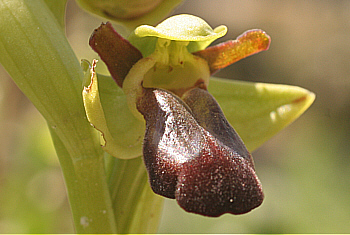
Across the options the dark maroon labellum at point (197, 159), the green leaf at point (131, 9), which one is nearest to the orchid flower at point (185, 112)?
the dark maroon labellum at point (197, 159)

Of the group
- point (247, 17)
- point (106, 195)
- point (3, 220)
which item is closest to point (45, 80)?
point (106, 195)

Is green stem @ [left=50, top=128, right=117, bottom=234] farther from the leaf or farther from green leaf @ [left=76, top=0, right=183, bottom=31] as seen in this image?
Result: green leaf @ [left=76, top=0, right=183, bottom=31]

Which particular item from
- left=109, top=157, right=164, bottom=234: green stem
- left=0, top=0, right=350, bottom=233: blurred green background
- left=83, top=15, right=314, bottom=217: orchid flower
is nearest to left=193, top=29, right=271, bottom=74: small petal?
left=83, top=15, right=314, bottom=217: orchid flower

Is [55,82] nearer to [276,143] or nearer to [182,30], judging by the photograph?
[182,30]

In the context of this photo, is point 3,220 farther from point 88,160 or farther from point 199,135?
point 199,135

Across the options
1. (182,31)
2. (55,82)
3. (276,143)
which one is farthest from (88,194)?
(276,143)

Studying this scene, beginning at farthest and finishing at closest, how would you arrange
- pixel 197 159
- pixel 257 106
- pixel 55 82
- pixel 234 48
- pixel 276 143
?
pixel 276 143 < pixel 257 106 < pixel 234 48 < pixel 55 82 < pixel 197 159
